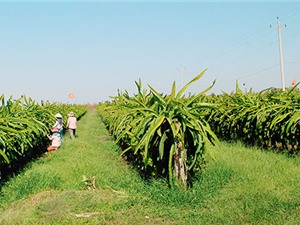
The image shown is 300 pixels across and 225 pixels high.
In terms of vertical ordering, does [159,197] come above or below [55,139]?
below

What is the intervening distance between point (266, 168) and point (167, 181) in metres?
2.19

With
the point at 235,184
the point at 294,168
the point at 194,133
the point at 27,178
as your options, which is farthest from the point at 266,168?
the point at 27,178

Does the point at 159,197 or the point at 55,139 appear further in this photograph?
the point at 55,139

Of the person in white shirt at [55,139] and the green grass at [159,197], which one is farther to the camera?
the person in white shirt at [55,139]

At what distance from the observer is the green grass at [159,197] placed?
4508 millimetres

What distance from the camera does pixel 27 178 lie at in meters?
6.57

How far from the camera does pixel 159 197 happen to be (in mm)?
5172

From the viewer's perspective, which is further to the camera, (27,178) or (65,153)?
(65,153)

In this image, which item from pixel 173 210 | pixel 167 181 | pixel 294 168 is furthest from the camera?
pixel 294 168

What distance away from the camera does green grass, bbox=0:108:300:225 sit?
4.51 meters

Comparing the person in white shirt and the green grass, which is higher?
the person in white shirt

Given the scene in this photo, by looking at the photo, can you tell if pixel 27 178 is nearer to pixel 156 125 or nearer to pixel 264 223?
pixel 156 125

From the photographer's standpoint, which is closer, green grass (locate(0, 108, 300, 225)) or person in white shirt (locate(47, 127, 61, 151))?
green grass (locate(0, 108, 300, 225))

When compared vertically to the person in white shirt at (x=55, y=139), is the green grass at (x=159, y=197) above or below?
below
